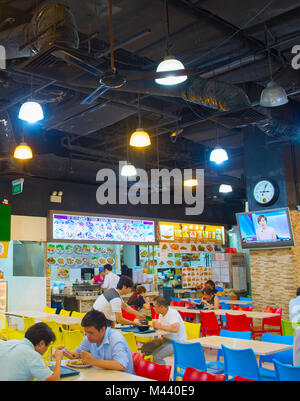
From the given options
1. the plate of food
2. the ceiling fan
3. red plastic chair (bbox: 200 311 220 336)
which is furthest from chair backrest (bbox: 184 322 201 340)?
the ceiling fan

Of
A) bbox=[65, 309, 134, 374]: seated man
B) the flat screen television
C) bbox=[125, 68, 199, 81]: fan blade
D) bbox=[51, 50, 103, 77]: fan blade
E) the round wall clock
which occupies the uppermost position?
bbox=[51, 50, 103, 77]: fan blade

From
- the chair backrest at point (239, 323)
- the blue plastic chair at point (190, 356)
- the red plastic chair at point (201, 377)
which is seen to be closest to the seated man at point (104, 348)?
the red plastic chair at point (201, 377)

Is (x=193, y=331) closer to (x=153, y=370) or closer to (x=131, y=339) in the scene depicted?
(x=131, y=339)

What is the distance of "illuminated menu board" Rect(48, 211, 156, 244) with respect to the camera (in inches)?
434

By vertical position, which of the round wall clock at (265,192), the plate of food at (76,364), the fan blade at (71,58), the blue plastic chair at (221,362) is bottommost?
the blue plastic chair at (221,362)

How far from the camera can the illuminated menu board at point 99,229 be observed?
1102 centimetres

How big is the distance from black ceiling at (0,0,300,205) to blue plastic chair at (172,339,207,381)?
309 centimetres

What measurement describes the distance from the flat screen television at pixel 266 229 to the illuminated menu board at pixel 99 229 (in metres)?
4.20

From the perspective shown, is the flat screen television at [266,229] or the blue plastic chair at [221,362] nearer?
the blue plastic chair at [221,362]

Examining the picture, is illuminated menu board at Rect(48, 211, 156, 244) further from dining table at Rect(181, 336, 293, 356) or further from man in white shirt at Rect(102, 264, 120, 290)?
dining table at Rect(181, 336, 293, 356)

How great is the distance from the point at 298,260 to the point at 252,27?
5.20 meters

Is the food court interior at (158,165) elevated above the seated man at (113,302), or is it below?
above

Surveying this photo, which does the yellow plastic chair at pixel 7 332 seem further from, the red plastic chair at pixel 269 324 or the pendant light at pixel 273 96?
the pendant light at pixel 273 96

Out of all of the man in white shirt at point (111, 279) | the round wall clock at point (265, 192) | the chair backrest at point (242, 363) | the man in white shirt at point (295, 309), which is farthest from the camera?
the man in white shirt at point (111, 279)
